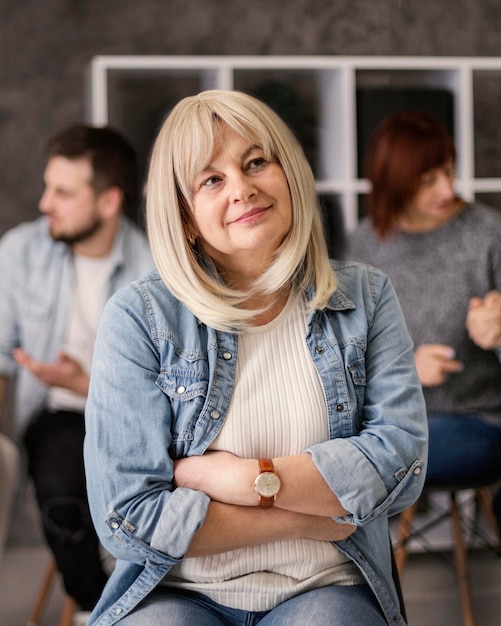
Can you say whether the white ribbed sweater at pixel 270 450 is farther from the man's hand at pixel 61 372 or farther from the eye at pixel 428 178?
the eye at pixel 428 178

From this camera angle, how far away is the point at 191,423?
4.62ft

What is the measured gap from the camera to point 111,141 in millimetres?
2689

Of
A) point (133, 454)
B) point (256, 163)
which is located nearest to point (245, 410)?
point (133, 454)

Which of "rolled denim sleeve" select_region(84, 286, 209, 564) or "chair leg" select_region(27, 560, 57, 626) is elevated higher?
"rolled denim sleeve" select_region(84, 286, 209, 564)

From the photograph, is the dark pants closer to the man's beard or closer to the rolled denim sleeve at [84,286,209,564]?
the man's beard

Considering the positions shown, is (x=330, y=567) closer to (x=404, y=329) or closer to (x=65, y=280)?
(x=404, y=329)

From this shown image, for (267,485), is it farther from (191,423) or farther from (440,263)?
(440,263)

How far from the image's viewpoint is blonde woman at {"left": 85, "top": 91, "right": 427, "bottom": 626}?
136 cm

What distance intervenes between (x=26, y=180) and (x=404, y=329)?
2389 millimetres

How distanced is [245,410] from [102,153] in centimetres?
149

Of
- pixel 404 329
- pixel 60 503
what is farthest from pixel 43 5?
pixel 404 329

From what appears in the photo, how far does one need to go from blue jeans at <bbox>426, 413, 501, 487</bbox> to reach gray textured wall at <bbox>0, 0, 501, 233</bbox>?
1.87 m

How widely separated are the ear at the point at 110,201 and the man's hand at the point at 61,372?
0.51 m

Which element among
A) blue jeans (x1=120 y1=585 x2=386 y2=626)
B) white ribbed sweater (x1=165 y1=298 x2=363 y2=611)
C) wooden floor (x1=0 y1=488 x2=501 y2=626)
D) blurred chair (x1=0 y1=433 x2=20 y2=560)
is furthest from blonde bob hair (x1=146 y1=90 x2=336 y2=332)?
wooden floor (x1=0 y1=488 x2=501 y2=626)
